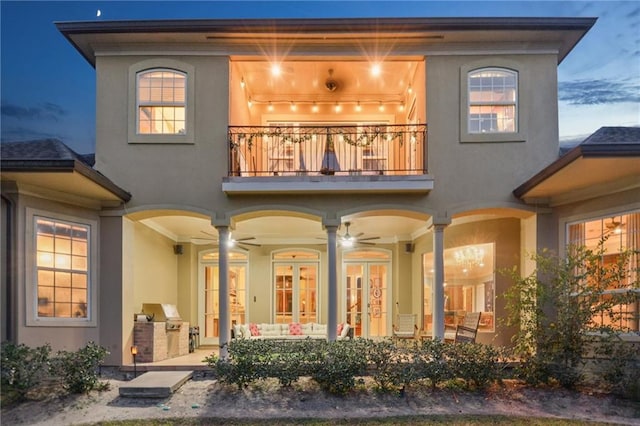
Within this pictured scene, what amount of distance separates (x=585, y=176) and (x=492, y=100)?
8.38 feet

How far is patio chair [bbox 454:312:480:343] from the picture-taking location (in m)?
9.41

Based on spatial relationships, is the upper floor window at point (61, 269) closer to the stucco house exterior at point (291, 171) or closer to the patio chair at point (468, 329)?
the stucco house exterior at point (291, 171)

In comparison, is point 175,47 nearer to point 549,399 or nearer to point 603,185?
point 603,185

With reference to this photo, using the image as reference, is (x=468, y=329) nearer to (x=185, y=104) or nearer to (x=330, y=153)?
(x=330, y=153)

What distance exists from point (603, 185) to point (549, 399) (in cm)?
374

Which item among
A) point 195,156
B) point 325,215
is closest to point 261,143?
point 195,156

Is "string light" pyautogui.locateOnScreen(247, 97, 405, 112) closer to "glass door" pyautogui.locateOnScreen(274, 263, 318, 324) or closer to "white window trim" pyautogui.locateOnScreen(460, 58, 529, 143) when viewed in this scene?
"white window trim" pyautogui.locateOnScreen(460, 58, 529, 143)

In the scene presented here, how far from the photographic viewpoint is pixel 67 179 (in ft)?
24.6

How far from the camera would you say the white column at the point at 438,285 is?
885 centimetres

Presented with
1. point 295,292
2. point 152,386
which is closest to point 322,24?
point 152,386

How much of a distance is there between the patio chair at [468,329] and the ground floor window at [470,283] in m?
0.44

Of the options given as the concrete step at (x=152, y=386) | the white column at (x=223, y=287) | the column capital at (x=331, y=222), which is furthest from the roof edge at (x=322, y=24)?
the concrete step at (x=152, y=386)

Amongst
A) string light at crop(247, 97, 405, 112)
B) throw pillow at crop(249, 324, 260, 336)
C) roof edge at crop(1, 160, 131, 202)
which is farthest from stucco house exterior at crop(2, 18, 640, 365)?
throw pillow at crop(249, 324, 260, 336)

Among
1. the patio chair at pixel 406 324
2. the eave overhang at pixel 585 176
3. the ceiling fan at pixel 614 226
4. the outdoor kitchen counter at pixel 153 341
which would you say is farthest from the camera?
the patio chair at pixel 406 324
